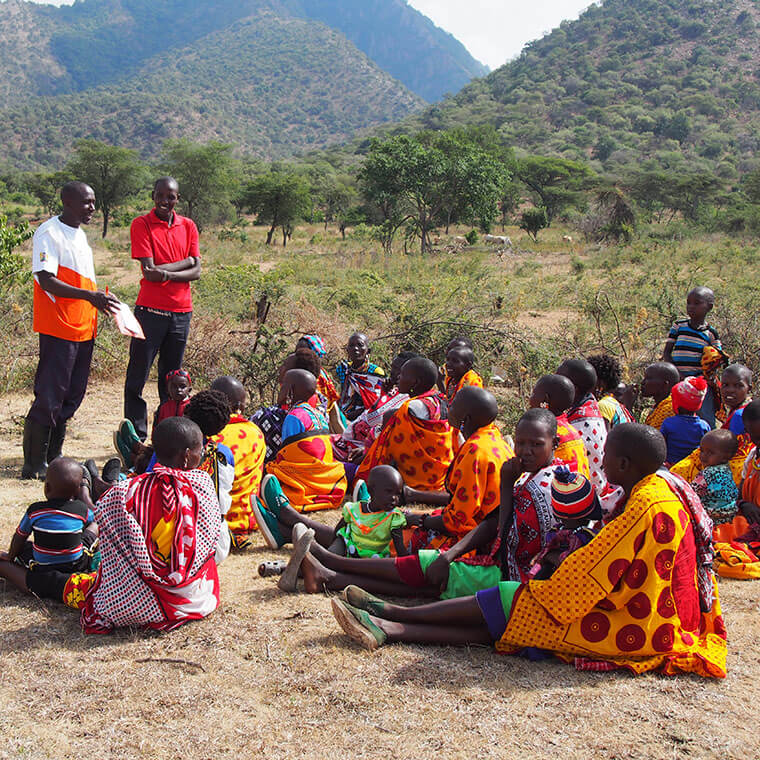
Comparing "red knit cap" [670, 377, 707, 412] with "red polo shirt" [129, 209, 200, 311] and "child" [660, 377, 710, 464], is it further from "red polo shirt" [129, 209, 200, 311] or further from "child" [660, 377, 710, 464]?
"red polo shirt" [129, 209, 200, 311]

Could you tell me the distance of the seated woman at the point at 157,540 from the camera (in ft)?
9.46

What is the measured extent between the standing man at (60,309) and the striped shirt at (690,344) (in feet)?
12.9

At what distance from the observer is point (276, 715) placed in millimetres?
2475

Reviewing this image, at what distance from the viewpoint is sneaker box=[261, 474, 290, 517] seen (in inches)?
159

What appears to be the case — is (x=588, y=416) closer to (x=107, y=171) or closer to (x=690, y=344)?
(x=690, y=344)

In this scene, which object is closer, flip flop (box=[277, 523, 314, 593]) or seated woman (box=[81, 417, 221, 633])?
seated woman (box=[81, 417, 221, 633])

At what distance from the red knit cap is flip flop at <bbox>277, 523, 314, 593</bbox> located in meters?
2.41

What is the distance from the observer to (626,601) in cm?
260

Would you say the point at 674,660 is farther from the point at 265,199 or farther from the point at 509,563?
the point at 265,199

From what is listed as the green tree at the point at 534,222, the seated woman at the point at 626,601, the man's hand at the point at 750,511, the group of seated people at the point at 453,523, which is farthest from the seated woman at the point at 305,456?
the green tree at the point at 534,222

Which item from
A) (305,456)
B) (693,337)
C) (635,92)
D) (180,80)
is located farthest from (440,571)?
(180,80)

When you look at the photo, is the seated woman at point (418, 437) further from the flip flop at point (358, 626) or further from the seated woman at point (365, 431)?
the flip flop at point (358, 626)

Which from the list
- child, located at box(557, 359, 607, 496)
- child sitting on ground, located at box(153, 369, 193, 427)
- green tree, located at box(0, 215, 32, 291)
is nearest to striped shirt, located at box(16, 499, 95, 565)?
child sitting on ground, located at box(153, 369, 193, 427)

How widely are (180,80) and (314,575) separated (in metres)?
138
